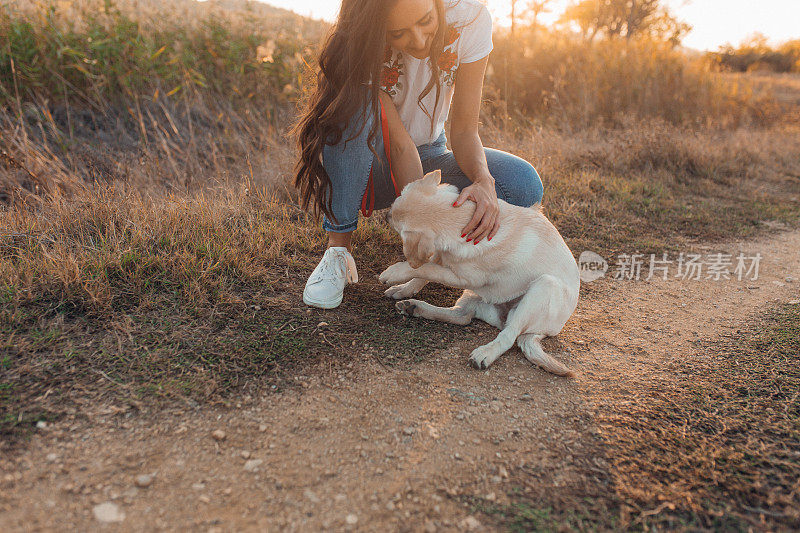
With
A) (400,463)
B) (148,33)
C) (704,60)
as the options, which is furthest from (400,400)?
(704,60)

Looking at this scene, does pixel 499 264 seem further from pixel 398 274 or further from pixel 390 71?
pixel 390 71

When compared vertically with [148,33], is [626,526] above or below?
below

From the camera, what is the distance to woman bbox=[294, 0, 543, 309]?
219cm

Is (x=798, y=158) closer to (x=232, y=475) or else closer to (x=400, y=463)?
(x=400, y=463)

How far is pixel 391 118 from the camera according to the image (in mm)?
2553

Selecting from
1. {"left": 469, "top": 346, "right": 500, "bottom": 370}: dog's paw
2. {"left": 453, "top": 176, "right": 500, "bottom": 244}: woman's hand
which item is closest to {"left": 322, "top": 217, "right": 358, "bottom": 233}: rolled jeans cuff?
{"left": 453, "top": 176, "right": 500, "bottom": 244}: woman's hand

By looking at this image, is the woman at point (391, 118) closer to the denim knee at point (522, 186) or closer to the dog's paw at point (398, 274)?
the denim knee at point (522, 186)

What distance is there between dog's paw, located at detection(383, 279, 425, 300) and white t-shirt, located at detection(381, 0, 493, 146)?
878 mm

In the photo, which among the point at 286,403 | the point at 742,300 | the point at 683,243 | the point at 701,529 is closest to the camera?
the point at 701,529

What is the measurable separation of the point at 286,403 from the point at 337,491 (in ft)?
1.49

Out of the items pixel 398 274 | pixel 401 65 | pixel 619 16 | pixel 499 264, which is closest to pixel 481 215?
pixel 499 264

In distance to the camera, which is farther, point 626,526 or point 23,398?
point 23,398

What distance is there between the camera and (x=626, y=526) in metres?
1.40

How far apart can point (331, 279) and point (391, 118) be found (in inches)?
35.1
